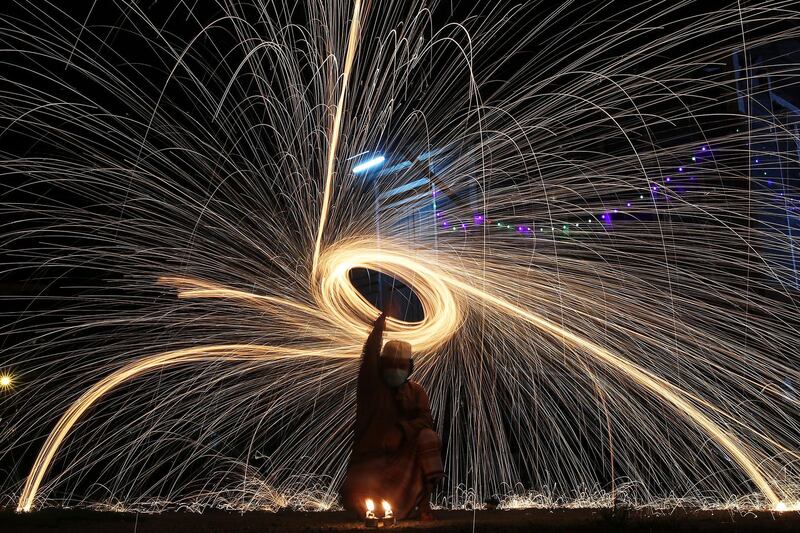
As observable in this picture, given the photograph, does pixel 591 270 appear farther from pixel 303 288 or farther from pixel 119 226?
pixel 119 226

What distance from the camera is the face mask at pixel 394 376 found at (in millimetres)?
9727

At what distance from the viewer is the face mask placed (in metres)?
9.73

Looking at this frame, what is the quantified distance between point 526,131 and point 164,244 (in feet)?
18.4

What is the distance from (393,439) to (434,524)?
55.2 inches

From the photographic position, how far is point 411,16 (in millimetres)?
10352

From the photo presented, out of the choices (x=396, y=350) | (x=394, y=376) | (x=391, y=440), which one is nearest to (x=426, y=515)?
(x=391, y=440)

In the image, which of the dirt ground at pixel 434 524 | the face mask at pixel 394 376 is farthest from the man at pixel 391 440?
the dirt ground at pixel 434 524

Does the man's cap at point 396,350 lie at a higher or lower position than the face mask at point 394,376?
higher

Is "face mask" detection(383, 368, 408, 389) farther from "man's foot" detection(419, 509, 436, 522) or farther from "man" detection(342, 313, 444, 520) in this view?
"man's foot" detection(419, 509, 436, 522)

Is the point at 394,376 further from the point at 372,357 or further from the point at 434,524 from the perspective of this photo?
the point at 434,524

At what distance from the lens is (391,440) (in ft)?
31.4

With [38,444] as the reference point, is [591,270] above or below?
above

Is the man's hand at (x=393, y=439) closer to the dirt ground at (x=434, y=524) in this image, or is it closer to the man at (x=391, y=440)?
the man at (x=391, y=440)

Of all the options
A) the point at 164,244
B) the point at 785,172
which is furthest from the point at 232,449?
the point at 785,172
